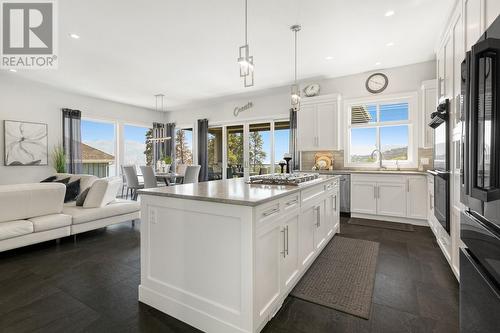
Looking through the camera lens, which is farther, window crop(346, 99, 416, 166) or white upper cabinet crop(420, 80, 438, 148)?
window crop(346, 99, 416, 166)

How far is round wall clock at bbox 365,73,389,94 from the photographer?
4.89 metres

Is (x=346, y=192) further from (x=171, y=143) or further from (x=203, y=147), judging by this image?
(x=171, y=143)

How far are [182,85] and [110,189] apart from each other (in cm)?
314

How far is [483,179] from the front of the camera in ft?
3.29

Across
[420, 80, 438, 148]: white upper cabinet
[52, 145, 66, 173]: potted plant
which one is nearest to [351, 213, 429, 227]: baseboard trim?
[420, 80, 438, 148]: white upper cabinet

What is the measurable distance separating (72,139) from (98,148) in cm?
89

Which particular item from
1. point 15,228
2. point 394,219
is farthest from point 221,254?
point 394,219

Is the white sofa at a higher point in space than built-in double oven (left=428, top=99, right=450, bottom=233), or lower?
lower

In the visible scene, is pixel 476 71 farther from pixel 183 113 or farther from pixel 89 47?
pixel 183 113

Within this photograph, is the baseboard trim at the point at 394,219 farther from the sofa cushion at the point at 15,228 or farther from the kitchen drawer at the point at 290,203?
the sofa cushion at the point at 15,228

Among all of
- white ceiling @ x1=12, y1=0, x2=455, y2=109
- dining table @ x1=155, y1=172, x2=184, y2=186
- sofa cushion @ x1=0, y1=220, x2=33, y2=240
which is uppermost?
white ceiling @ x1=12, y1=0, x2=455, y2=109

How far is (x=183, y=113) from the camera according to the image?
8297 millimetres

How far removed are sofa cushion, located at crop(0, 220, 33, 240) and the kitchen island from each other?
6.55ft

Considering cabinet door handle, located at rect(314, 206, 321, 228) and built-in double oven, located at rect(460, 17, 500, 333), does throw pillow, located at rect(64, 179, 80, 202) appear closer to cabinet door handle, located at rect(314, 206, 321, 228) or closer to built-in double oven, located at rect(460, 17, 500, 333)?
cabinet door handle, located at rect(314, 206, 321, 228)
